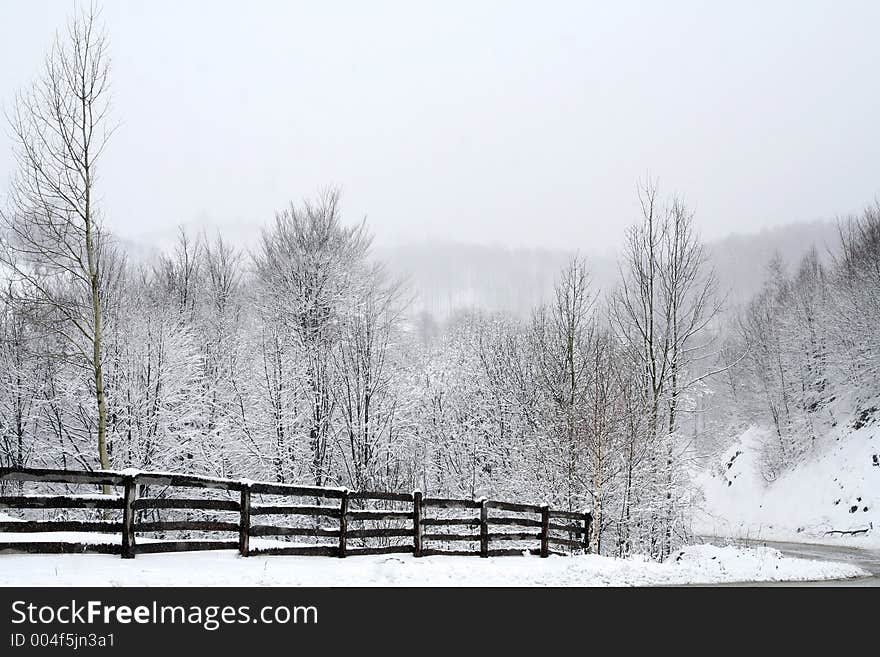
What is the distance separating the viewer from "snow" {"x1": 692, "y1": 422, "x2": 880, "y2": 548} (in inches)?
1307

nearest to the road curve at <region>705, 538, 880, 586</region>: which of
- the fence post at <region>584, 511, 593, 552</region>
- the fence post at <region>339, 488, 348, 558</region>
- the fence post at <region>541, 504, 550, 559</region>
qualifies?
the fence post at <region>584, 511, 593, 552</region>

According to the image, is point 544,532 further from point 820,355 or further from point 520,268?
point 520,268

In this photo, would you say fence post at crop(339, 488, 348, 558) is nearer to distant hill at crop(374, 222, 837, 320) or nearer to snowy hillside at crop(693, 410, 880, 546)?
snowy hillside at crop(693, 410, 880, 546)

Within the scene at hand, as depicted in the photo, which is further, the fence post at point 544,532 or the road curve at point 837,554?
the road curve at point 837,554

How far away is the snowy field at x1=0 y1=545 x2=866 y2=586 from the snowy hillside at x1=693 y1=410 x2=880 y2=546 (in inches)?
549

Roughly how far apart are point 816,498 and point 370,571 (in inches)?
1396

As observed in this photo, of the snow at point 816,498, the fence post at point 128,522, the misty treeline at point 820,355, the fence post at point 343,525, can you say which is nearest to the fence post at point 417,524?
the fence post at point 343,525

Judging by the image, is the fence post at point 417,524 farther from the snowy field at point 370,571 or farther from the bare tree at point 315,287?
the bare tree at point 315,287

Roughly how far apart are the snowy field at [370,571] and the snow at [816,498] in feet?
46.4

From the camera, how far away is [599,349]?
25312 millimetres

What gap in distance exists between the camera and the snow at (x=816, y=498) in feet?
109
